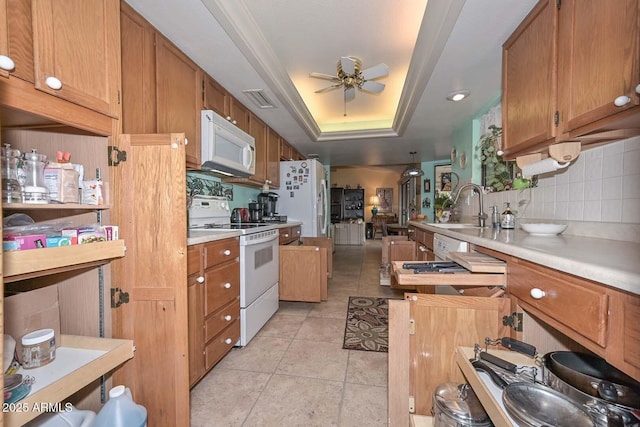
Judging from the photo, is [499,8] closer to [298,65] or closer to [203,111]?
[298,65]

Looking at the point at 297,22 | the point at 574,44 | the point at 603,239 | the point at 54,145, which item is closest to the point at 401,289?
the point at 603,239

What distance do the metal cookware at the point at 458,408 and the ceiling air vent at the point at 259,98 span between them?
7.89ft

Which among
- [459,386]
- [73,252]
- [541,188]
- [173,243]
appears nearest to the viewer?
[73,252]

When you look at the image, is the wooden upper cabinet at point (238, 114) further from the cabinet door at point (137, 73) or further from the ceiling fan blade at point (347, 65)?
the ceiling fan blade at point (347, 65)

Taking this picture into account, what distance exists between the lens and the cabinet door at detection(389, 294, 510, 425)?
3.57 ft

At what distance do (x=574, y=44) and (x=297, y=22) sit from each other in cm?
151

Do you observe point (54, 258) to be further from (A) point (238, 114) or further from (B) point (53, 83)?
(A) point (238, 114)

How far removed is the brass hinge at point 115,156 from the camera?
1.09m

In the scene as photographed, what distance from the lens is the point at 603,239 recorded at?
3.95 feet

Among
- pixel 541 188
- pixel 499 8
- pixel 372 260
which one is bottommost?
pixel 372 260

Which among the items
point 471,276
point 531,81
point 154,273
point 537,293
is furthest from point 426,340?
point 531,81

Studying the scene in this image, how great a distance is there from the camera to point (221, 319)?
170cm

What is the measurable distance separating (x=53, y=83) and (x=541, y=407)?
176cm

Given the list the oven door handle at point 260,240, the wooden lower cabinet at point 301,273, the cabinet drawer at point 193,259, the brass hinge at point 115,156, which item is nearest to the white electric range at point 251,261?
the oven door handle at point 260,240
